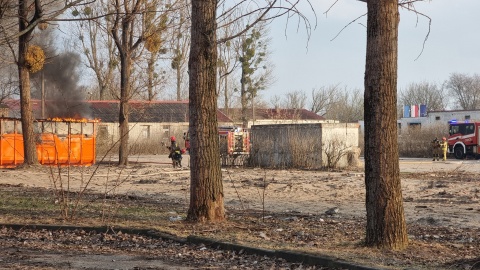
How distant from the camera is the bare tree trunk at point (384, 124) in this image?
384 inches

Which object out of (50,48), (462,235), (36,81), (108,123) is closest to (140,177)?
(462,235)

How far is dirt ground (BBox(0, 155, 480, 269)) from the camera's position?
1377cm

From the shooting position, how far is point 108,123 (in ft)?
227

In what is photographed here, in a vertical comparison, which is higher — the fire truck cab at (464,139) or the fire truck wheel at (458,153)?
the fire truck cab at (464,139)

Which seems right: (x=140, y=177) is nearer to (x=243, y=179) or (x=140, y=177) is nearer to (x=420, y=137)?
(x=243, y=179)

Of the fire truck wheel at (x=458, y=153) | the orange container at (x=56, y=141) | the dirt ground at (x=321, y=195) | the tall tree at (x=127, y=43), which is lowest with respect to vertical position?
the dirt ground at (x=321, y=195)

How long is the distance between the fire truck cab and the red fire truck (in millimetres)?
18214

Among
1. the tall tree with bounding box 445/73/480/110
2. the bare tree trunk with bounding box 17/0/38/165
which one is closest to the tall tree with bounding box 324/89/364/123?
the tall tree with bounding box 445/73/480/110

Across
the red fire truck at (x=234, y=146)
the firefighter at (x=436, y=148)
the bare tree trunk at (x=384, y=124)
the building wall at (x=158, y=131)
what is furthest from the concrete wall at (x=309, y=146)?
the building wall at (x=158, y=131)

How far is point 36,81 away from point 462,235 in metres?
51.5

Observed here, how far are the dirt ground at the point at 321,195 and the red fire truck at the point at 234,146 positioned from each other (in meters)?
8.13

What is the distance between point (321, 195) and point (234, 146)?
66.0 ft

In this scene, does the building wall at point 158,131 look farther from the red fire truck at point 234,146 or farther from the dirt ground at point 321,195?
the dirt ground at point 321,195

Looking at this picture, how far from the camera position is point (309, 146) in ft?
119
